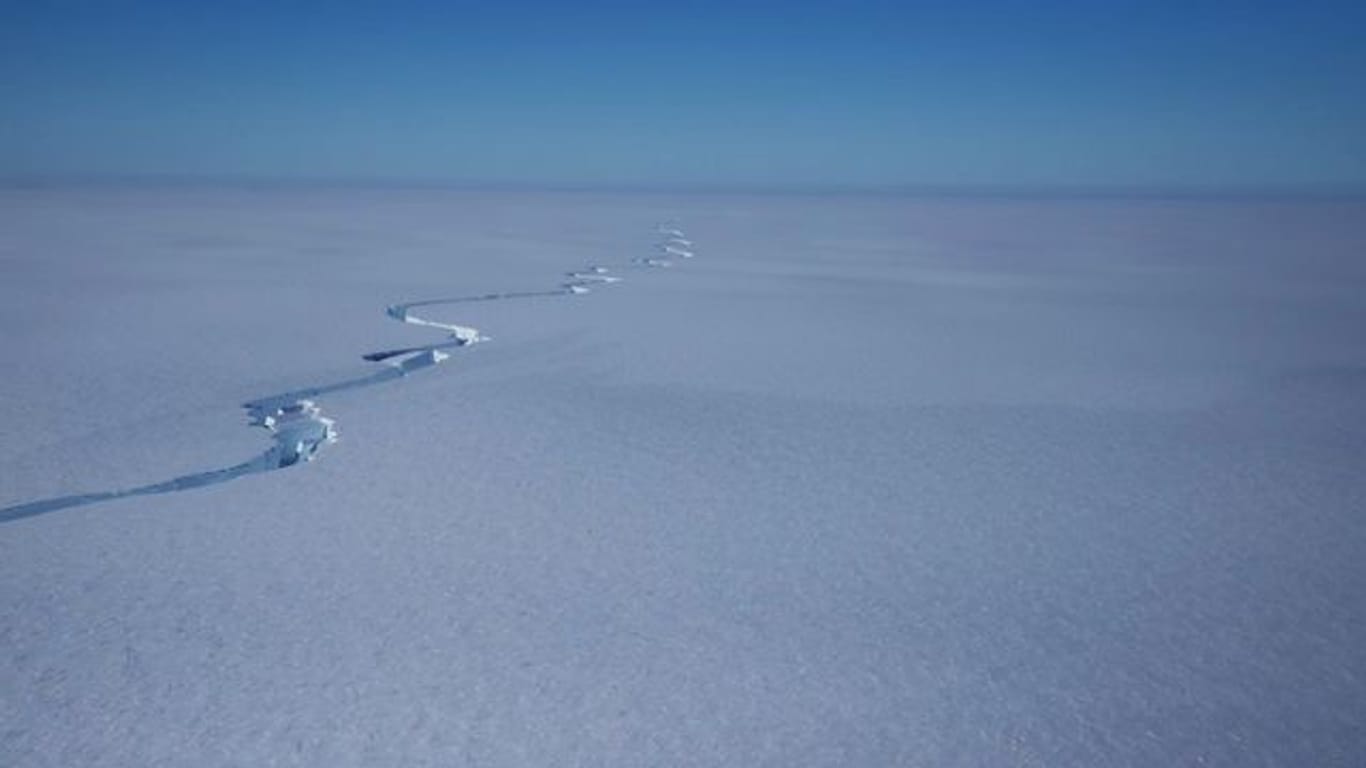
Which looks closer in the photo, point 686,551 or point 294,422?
point 686,551

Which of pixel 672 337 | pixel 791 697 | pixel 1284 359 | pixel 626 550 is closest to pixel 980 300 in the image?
pixel 1284 359

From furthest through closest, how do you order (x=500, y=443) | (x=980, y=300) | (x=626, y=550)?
(x=980, y=300)
(x=500, y=443)
(x=626, y=550)

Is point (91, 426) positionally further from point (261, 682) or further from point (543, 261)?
point (543, 261)

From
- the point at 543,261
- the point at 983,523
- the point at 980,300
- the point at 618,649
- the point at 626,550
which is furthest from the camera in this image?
the point at 543,261

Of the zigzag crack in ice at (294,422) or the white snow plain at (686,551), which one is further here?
the zigzag crack in ice at (294,422)

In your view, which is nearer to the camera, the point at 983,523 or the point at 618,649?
the point at 618,649

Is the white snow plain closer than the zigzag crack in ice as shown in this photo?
Yes

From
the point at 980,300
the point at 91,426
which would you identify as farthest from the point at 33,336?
the point at 980,300
